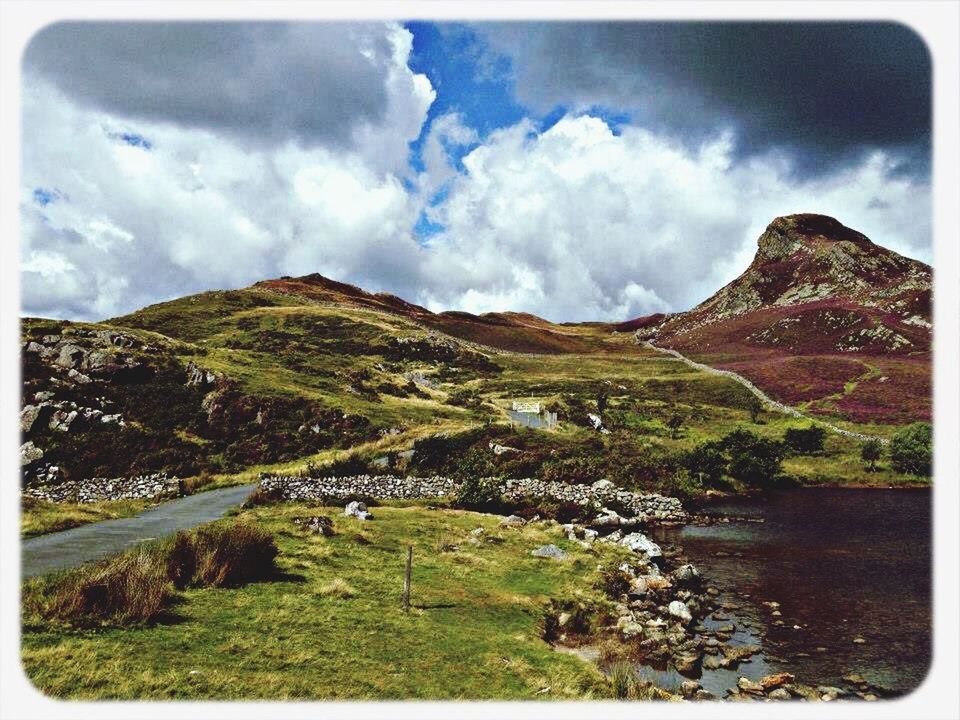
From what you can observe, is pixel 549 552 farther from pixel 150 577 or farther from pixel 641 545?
pixel 150 577

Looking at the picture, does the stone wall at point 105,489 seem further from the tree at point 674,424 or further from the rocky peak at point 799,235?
the rocky peak at point 799,235

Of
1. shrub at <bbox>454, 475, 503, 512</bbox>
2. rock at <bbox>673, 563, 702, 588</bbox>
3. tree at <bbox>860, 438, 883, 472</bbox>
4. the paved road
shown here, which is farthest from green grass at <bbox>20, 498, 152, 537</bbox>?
tree at <bbox>860, 438, 883, 472</bbox>

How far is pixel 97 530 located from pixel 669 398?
220 feet

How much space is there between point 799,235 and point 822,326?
8287 cm

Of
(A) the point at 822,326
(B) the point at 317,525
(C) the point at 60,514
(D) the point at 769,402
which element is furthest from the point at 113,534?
(A) the point at 822,326

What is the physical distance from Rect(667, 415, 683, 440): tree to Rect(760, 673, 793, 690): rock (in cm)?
4188

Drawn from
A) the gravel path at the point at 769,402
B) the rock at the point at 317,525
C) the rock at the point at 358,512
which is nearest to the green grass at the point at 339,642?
the rock at the point at 317,525

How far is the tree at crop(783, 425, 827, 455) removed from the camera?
154 ft

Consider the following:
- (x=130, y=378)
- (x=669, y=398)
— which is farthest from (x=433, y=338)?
(x=130, y=378)

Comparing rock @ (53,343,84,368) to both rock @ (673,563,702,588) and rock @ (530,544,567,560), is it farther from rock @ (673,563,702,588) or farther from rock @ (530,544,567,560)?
rock @ (673,563,702,588)

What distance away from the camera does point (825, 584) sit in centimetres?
1806

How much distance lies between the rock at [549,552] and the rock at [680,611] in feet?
14.6

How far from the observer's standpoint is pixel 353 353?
103 meters

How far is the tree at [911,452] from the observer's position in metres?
40.1
